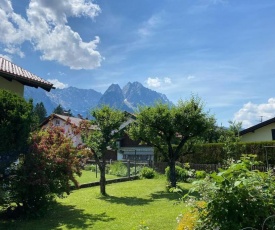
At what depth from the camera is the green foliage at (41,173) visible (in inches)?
376

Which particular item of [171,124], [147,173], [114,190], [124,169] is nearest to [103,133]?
[114,190]

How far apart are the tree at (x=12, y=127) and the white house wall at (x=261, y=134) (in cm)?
2447

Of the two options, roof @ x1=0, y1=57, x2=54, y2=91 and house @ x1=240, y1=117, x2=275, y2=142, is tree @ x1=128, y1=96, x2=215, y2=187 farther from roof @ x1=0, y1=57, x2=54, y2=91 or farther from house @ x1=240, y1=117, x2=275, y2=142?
house @ x1=240, y1=117, x2=275, y2=142

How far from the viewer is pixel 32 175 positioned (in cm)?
945

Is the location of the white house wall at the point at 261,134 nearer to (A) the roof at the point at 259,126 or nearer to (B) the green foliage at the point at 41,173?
(A) the roof at the point at 259,126

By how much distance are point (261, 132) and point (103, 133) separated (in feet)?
61.8

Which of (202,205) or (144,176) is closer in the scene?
(202,205)

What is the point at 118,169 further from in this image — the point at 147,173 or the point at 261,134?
the point at 261,134

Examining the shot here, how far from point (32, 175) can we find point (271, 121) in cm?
2428

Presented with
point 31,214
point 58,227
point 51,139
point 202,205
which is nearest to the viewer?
point 202,205

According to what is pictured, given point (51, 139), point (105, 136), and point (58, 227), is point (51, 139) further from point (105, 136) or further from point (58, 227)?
point (105, 136)

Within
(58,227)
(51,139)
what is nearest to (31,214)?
(58,227)

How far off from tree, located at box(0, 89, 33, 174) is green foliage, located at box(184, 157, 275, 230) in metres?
7.43

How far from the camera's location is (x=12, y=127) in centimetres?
922
